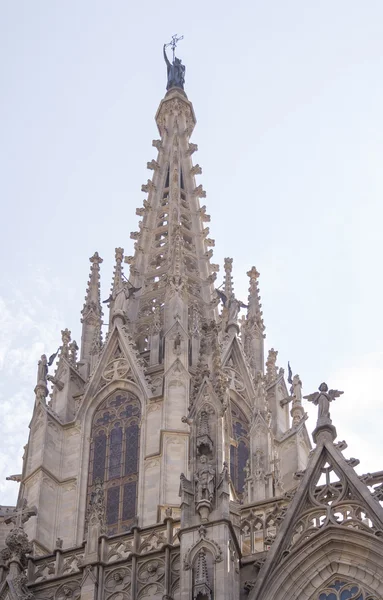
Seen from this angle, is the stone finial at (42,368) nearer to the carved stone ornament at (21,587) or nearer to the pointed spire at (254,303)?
the pointed spire at (254,303)

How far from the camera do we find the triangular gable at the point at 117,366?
135 ft

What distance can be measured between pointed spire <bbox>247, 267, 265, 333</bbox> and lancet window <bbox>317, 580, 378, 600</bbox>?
833 inches

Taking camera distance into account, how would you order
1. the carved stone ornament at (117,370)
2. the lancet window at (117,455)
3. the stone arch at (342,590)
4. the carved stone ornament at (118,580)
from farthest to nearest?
the carved stone ornament at (117,370) < the lancet window at (117,455) < the carved stone ornament at (118,580) < the stone arch at (342,590)

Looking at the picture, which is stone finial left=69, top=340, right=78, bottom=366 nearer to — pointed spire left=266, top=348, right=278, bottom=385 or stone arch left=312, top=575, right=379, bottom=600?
pointed spire left=266, top=348, right=278, bottom=385

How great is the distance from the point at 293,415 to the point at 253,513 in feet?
53.4

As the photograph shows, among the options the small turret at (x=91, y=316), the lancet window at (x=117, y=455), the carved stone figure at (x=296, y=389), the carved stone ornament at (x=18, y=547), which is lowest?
the carved stone ornament at (x=18, y=547)

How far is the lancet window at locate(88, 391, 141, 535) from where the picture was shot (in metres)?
37.2

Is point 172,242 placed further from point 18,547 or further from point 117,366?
point 18,547

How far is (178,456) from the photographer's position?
123 feet

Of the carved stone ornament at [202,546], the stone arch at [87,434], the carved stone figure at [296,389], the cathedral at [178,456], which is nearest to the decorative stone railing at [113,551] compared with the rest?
the cathedral at [178,456]

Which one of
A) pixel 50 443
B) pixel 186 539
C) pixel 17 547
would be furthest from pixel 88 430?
pixel 186 539

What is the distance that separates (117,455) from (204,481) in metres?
12.8

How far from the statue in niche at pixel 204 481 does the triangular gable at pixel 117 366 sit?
13.6 meters

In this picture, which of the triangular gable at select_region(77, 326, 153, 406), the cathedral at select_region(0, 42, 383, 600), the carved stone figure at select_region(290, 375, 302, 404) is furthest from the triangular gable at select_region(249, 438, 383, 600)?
the carved stone figure at select_region(290, 375, 302, 404)
